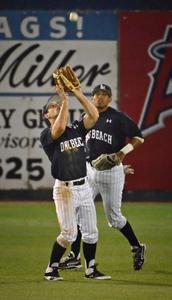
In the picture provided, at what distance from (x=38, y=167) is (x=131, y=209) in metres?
2.12

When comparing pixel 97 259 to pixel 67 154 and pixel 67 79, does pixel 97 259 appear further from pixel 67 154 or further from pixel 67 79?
pixel 67 79

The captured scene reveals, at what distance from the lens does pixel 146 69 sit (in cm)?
1722

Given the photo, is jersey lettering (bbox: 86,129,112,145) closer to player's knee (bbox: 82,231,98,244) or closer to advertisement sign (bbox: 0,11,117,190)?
player's knee (bbox: 82,231,98,244)

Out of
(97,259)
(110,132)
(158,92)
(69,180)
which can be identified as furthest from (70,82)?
(158,92)

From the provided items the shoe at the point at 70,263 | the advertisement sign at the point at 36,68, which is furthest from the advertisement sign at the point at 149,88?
the shoe at the point at 70,263

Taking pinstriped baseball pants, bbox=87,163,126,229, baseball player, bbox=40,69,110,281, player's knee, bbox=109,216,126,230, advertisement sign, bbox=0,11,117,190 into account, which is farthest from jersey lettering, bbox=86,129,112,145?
advertisement sign, bbox=0,11,117,190

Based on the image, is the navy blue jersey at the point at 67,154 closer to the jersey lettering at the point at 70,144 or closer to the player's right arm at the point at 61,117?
the jersey lettering at the point at 70,144

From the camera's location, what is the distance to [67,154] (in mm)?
9461

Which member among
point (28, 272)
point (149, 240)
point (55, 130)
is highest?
point (55, 130)

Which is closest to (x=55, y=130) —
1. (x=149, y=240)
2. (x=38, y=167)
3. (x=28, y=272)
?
(x=28, y=272)

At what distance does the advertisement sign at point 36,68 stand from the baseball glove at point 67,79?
303 inches

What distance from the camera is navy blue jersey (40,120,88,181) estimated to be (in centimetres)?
948

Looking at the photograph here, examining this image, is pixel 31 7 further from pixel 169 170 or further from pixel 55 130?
pixel 55 130

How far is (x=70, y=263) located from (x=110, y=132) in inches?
59.8
